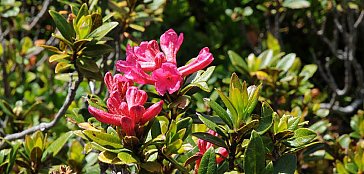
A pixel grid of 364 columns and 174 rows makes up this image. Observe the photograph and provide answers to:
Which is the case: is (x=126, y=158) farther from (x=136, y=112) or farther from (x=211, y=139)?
(x=211, y=139)

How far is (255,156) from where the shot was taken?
1463mm

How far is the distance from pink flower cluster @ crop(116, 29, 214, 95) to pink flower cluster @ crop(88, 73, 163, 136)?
9 cm

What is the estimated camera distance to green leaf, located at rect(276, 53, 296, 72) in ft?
8.76

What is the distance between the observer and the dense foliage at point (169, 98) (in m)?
1.58

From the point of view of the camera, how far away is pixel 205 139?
1641mm

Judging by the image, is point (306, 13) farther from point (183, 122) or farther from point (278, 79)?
point (183, 122)

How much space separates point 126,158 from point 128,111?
0.41ft

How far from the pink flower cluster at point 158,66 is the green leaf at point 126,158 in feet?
0.72

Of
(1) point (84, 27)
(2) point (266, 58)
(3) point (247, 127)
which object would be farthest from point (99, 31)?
(2) point (266, 58)

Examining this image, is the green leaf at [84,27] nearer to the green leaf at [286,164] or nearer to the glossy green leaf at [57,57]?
the glossy green leaf at [57,57]

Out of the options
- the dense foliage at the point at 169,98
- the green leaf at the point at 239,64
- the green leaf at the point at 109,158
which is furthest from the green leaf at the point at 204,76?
the green leaf at the point at 239,64

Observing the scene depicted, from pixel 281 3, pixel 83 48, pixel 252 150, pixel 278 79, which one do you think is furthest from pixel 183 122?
pixel 281 3

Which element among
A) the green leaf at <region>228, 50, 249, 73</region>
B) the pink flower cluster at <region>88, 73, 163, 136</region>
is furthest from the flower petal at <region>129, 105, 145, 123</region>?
the green leaf at <region>228, 50, 249, 73</region>

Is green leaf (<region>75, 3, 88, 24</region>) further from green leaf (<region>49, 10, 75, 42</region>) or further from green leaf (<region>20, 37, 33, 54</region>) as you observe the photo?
green leaf (<region>20, 37, 33, 54</region>)
